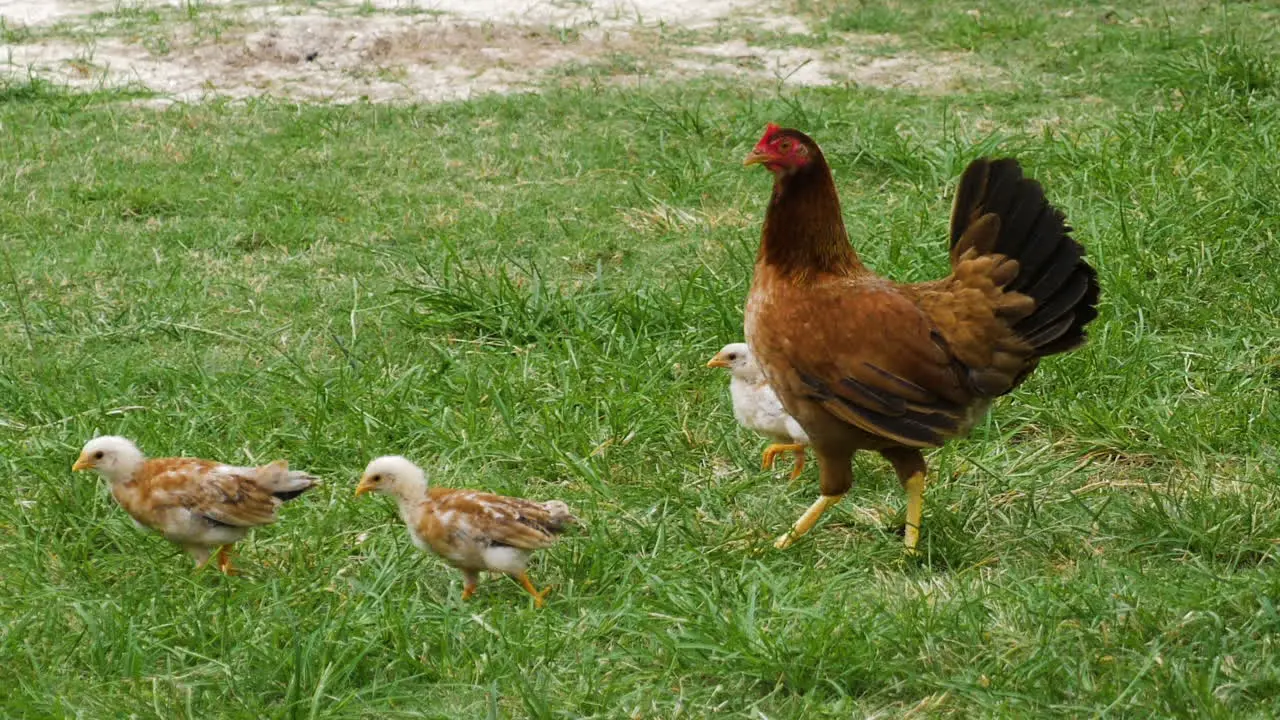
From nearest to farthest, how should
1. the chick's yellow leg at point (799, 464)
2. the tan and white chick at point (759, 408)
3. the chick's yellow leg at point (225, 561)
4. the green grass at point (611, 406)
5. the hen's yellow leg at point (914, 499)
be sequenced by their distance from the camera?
1. the green grass at point (611, 406)
2. the chick's yellow leg at point (225, 561)
3. the hen's yellow leg at point (914, 499)
4. the tan and white chick at point (759, 408)
5. the chick's yellow leg at point (799, 464)

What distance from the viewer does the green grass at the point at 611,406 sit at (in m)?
4.01

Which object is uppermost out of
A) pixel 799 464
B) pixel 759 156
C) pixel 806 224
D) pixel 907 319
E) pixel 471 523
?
pixel 759 156

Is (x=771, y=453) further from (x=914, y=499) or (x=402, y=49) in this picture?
(x=402, y=49)

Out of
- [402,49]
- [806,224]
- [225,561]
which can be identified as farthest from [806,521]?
[402,49]

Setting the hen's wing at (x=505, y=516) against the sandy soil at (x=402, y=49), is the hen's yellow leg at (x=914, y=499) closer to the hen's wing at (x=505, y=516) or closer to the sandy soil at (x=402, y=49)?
the hen's wing at (x=505, y=516)

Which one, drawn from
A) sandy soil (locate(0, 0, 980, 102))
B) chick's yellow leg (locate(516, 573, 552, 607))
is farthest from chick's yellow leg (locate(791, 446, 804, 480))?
sandy soil (locate(0, 0, 980, 102))

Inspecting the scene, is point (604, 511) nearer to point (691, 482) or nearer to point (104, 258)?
point (691, 482)

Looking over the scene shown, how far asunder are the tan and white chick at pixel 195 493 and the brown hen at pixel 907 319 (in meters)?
1.54

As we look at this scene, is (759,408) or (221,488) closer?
(221,488)

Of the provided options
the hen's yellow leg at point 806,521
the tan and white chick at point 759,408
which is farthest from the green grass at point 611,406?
the tan and white chick at point 759,408

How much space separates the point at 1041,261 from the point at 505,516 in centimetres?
172

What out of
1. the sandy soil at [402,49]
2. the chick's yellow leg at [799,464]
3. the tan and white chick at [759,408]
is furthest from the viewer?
the sandy soil at [402,49]

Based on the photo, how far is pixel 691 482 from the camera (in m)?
5.30

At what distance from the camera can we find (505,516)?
4.46 meters
